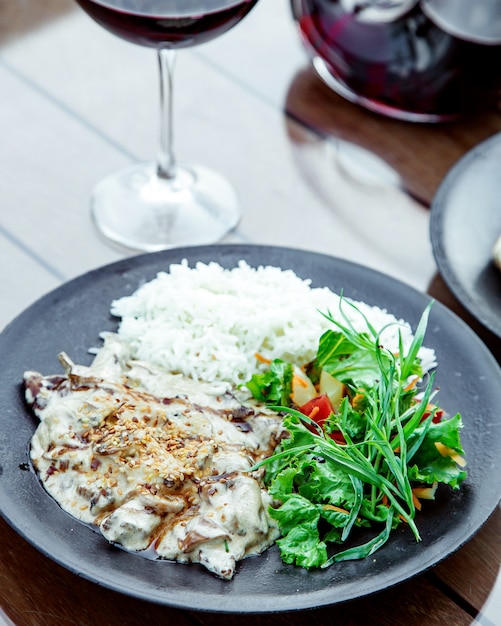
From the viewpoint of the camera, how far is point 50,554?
1227mm

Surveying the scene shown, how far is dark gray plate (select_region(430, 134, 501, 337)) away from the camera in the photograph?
1.74 meters

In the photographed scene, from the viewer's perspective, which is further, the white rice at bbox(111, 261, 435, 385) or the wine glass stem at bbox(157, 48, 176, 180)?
the wine glass stem at bbox(157, 48, 176, 180)

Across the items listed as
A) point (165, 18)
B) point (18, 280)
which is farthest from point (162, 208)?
point (165, 18)

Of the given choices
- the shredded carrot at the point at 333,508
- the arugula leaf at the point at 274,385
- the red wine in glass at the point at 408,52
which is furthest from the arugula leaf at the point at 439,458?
the red wine in glass at the point at 408,52

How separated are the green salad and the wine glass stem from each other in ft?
2.26

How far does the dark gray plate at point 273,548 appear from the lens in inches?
48.2

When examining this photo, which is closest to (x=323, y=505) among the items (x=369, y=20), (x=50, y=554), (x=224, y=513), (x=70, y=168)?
(x=224, y=513)

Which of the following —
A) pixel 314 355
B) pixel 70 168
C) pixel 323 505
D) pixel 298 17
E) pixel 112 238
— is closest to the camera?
pixel 323 505

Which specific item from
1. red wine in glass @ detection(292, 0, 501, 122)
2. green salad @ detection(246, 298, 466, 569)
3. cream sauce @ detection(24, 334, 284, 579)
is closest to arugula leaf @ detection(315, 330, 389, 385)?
green salad @ detection(246, 298, 466, 569)

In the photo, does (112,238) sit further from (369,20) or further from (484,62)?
(484,62)

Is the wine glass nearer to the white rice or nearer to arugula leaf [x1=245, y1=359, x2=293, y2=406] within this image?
the white rice

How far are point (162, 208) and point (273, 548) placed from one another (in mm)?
959

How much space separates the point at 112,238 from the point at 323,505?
0.88 metres

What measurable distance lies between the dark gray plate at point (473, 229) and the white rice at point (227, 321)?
6.7 inches
